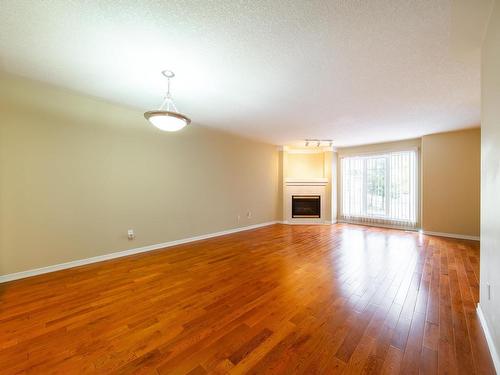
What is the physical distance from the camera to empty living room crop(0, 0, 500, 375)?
5.10 ft

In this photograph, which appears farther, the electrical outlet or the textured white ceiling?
the electrical outlet

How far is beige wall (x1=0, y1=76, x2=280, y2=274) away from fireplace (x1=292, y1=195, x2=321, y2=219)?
2881 millimetres

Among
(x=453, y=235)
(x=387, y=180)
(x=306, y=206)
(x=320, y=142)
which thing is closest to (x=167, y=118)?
(x=320, y=142)

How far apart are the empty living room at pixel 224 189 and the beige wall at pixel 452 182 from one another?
3cm

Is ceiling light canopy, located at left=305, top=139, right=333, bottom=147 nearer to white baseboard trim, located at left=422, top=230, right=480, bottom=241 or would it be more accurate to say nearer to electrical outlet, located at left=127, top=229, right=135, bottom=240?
white baseboard trim, located at left=422, top=230, right=480, bottom=241

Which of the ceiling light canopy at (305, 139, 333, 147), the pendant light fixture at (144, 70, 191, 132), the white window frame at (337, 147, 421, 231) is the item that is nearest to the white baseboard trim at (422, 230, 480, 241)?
the white window frame at (337, 147, 421, 231)

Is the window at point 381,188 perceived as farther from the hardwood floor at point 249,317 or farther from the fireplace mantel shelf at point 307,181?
the hardwood floor at point 249,317

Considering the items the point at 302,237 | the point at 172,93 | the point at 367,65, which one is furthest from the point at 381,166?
the point at 172,93

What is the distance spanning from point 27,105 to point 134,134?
1326 mm

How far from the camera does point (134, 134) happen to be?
3.73 metres

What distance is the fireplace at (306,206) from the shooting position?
6777 mm

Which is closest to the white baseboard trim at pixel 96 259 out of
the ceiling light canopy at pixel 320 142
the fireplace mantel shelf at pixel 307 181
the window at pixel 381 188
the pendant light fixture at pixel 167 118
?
the pendant light fixture at pixel 167 118

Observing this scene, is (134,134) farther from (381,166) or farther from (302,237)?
(381,166)

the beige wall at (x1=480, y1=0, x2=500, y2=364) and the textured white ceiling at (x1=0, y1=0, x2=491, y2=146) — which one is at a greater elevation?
the textured white ceiling at (x1=0, y1=0, x2=491, y2=146)
